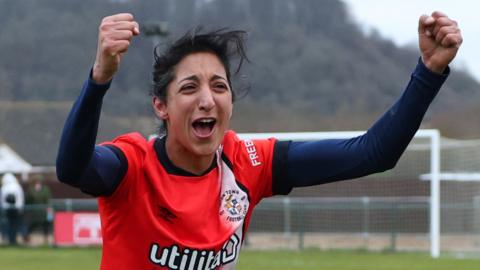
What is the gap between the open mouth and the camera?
4328 millimetres

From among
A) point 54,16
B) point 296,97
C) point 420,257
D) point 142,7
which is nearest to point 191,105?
point 420,257

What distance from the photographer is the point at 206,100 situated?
4.29 m

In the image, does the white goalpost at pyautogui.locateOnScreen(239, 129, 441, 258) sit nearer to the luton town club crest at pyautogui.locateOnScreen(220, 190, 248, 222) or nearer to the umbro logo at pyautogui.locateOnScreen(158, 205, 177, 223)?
the luton town club crest at pyautogui.locateOnScreen(220, 190, 248, 222)

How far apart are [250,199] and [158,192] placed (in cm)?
49

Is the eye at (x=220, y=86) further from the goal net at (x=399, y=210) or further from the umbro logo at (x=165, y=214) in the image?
the goal net at (x=399, y=210)

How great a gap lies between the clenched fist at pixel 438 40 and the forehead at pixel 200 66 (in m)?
0.88

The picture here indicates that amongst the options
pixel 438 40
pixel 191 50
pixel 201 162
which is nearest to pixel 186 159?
pixel 201 162

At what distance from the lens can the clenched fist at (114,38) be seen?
12.6ft

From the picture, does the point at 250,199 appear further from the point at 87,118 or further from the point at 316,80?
the point at 316,80

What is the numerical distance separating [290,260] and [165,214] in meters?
13.7

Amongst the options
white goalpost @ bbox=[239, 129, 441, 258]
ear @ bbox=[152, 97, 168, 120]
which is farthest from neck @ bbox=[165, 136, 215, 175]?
white goalpost @ bbox=[239, 129, 441, 258]

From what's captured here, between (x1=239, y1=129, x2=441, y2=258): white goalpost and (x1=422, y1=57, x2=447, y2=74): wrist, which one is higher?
(x1=422, y1=57, x2=447, y2=74): wrist

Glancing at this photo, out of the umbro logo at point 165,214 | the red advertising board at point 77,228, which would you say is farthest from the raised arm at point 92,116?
the red advertising board at point 77,228

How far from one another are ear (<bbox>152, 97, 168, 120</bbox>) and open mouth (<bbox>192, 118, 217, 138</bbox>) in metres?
0.23
